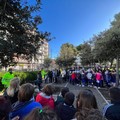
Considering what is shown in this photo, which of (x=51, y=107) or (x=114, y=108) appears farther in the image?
(x=114, y=108)

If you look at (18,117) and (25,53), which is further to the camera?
(25,53)

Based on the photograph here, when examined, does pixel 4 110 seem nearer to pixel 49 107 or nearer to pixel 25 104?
pixel 49 107

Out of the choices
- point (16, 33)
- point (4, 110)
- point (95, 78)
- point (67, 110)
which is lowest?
point (67, 110)

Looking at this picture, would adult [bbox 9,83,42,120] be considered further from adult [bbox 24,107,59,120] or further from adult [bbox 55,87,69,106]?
adult [bbox 55,87,69,106]

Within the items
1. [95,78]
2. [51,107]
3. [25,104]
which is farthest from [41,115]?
[95,78]

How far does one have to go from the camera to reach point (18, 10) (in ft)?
23.0

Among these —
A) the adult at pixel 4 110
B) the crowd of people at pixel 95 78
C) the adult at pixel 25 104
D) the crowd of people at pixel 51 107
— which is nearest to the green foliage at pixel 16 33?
the crowd of people at pixel 51 107

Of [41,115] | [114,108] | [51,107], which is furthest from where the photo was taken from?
[114,108]

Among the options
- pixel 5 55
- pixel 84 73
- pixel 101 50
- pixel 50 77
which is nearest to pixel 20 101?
pixel 5 55

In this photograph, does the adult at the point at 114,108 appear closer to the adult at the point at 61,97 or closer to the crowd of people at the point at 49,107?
the crowd of people at the point at 49,107

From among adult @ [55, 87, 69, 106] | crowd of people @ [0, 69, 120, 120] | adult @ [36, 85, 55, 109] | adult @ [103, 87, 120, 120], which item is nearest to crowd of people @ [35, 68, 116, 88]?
adult @ [55, 87, 69, 106]

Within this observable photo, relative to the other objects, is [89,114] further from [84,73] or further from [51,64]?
[51,64]

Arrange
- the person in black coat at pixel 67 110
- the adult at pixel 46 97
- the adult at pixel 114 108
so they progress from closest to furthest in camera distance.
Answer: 1. the adult at pixel 114 108
2. the person in black coat at pixel 67 110
3. the adult at pixel 46 97

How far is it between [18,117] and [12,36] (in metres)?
3.39
